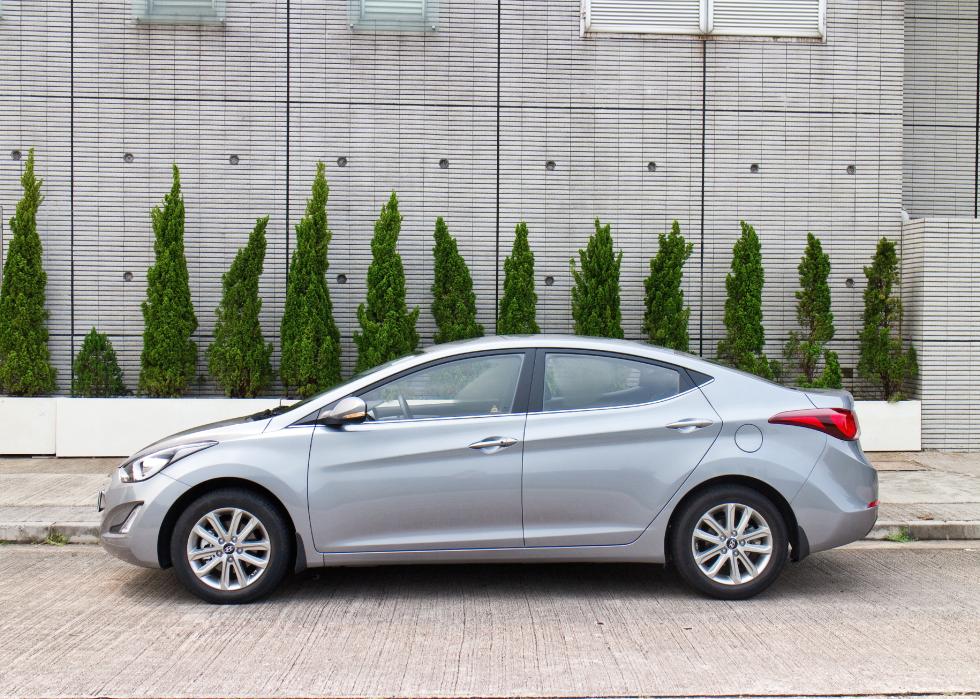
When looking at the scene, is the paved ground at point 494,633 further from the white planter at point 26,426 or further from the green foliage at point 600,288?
the green foliage at point 600,288

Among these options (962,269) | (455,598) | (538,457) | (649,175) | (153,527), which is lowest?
(455,598)

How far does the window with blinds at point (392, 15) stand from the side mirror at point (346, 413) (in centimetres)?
734

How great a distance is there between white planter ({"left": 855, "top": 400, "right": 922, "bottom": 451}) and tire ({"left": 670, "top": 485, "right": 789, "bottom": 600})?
20.2 ft

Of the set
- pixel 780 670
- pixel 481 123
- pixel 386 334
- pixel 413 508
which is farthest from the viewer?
pixel 481 123

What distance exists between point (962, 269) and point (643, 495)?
7545mm

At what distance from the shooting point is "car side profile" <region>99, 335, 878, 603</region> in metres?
6.00

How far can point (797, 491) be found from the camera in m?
6.11

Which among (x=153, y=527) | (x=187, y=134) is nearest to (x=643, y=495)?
(x=153, y=527)

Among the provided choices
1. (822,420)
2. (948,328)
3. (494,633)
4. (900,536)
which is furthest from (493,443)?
(948,328)

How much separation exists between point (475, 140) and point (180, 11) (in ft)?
12.6

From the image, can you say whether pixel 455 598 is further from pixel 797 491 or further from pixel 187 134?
pixel 187 134

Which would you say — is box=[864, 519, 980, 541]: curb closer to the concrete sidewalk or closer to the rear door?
the concrete sidewalk

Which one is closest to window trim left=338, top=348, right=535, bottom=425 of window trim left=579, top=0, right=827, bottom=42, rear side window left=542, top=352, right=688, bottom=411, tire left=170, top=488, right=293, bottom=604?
rear side window left=542, top=352, right=688, bottom=411

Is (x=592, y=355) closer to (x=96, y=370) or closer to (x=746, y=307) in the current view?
(x=746, y=307)
